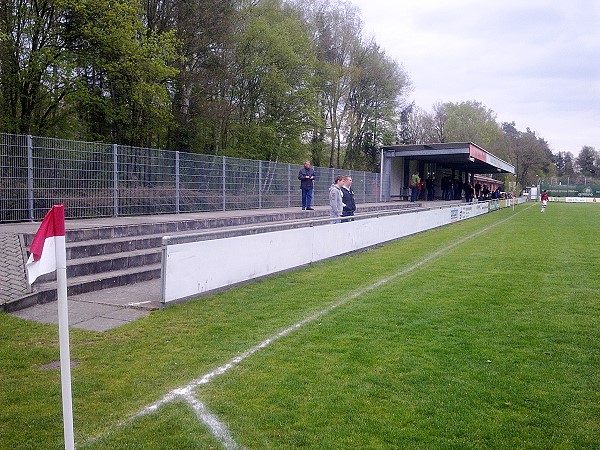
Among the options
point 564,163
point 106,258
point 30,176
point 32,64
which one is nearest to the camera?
point 106,258

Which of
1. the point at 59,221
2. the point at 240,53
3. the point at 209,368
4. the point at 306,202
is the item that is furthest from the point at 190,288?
the point at 240,53

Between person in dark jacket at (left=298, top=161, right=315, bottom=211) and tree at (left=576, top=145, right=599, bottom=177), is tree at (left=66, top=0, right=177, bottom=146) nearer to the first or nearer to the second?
person in dark jacket at (left=298, top=161, right=315, bottom=211)

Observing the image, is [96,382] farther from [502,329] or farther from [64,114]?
[64,114]

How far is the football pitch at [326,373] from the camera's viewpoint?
3.81 meters

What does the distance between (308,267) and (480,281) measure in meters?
3.67

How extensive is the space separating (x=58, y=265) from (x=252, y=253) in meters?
6.56

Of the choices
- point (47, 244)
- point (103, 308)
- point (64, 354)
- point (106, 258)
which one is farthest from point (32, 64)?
point (64, 354)

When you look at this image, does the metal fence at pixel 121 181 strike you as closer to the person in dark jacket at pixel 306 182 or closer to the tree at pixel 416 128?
the person in dark jacket at pixel 306 182

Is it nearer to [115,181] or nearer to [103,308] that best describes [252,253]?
[103,308]

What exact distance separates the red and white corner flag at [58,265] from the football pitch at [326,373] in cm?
81

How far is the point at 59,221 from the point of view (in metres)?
3.11

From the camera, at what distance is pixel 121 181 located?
14.9 metres

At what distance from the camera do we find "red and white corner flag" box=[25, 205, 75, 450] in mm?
3012

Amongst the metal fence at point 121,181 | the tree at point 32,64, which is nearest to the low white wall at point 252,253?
the metal fence at point 121,181
